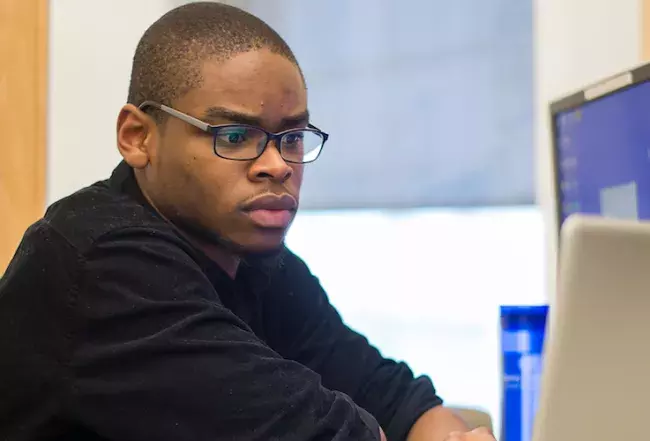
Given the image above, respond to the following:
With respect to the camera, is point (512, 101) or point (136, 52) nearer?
point (136, 52)

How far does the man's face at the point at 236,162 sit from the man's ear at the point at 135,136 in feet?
0.11

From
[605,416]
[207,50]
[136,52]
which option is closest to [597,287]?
[605,416]

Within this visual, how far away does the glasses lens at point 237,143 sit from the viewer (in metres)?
0.84

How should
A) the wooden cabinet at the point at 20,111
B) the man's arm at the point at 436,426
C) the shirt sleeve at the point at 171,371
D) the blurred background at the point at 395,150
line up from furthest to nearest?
the wooden cabinet at the point at 20,111 → the blurred background at the point at 395,150 → the man's arm at the point at 436,426 → the shirt sleeve at the point at 171,371

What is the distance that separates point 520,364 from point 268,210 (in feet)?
1.19

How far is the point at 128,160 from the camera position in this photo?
909 mm

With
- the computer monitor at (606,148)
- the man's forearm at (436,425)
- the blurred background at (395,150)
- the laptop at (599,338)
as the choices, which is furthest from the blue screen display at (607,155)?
the laptop at (599,338)

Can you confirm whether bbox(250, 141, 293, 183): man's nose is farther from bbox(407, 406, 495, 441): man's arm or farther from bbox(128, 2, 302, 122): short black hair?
bbox(407, 406, 495, 441): man's arm

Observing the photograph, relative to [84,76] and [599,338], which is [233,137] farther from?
[84,76]

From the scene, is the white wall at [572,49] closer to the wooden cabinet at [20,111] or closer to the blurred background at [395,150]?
the blurred background at [395,150]

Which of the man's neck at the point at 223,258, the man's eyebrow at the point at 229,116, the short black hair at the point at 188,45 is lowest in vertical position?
the man's neck at the point at 223,258

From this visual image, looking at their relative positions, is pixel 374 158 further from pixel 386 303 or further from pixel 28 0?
pixel 28 0

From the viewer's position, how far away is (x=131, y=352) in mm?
719

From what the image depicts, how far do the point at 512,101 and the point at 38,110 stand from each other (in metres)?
1.29
